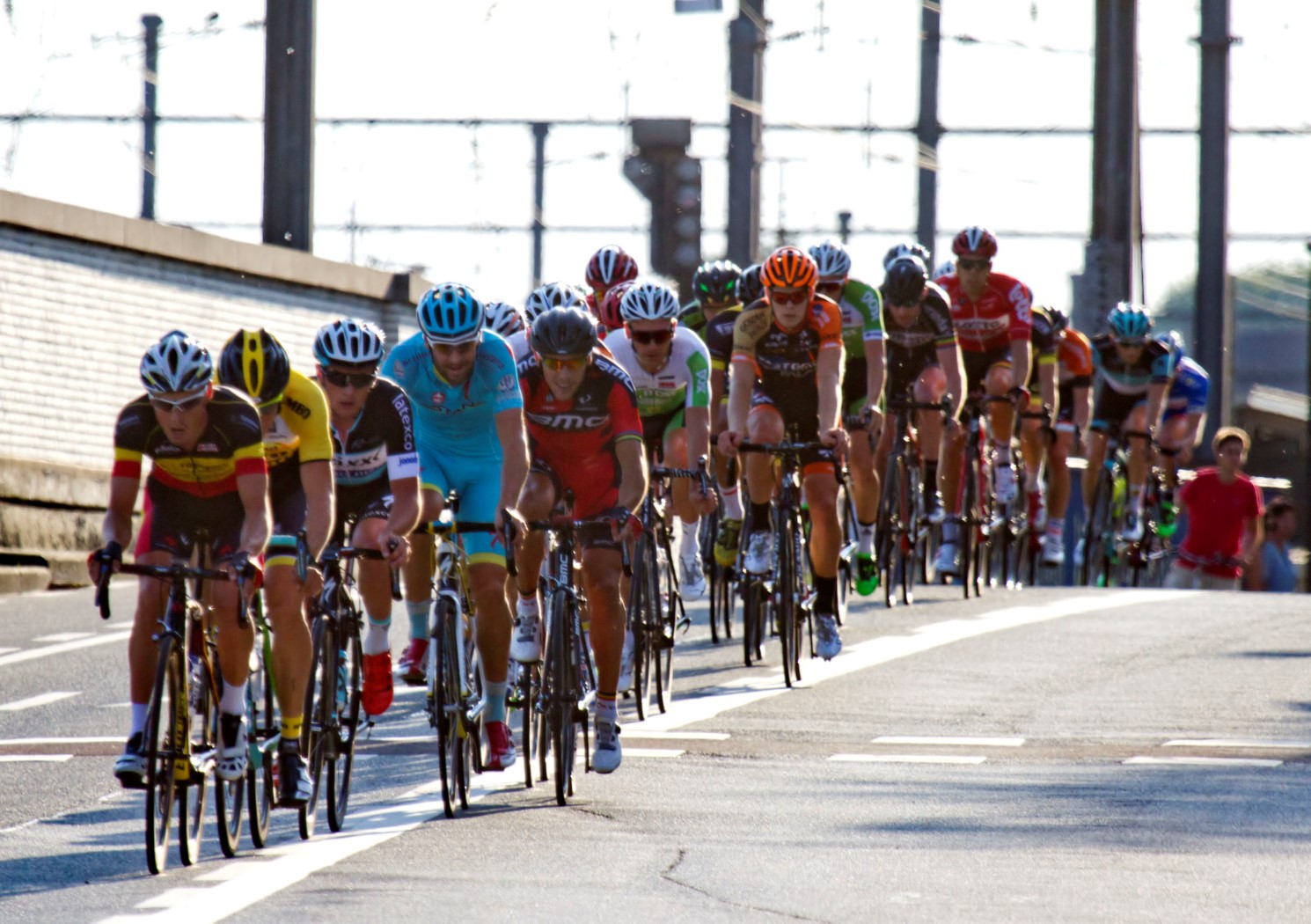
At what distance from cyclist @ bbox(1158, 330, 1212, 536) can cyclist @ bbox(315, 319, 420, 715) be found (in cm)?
1169

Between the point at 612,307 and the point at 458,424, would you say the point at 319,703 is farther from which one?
the point at 612,307

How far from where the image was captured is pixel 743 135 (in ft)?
81.9

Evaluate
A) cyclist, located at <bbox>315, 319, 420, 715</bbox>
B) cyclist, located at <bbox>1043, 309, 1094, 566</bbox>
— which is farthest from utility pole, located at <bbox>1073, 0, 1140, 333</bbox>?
cyclist, located at <bbox>315, 319, 420, 715</bbox>

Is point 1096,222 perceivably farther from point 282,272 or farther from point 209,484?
point 209,484

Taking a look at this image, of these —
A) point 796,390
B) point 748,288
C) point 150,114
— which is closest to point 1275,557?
point 748,288

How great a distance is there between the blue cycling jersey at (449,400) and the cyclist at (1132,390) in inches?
411

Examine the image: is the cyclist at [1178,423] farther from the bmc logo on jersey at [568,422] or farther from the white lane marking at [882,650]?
the bmc logo on jersey at [568,422]

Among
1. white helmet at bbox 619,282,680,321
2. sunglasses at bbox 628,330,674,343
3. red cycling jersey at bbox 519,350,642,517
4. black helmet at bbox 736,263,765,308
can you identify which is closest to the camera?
red cycling jersey at bbox 519,350,642,517

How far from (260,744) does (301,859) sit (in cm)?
52

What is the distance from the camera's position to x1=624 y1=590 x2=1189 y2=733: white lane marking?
12.8 m

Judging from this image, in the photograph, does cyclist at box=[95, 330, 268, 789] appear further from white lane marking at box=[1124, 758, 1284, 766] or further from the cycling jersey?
white lane marking at box=[1124, 758, 1284, 766]

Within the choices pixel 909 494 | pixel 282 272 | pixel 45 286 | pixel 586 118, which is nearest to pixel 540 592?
pixel 909 494

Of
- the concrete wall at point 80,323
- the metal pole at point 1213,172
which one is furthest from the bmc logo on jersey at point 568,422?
the metal pole at point 1213,172

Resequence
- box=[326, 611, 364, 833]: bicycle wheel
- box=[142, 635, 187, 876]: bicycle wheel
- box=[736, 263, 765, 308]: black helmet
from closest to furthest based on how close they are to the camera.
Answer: box=[142, 635, 187, 876]: bicycle wheel < box=[326, 611, 364, 833]: bicycle wheel < box=[736, 263, 765, 308]: black helmet
